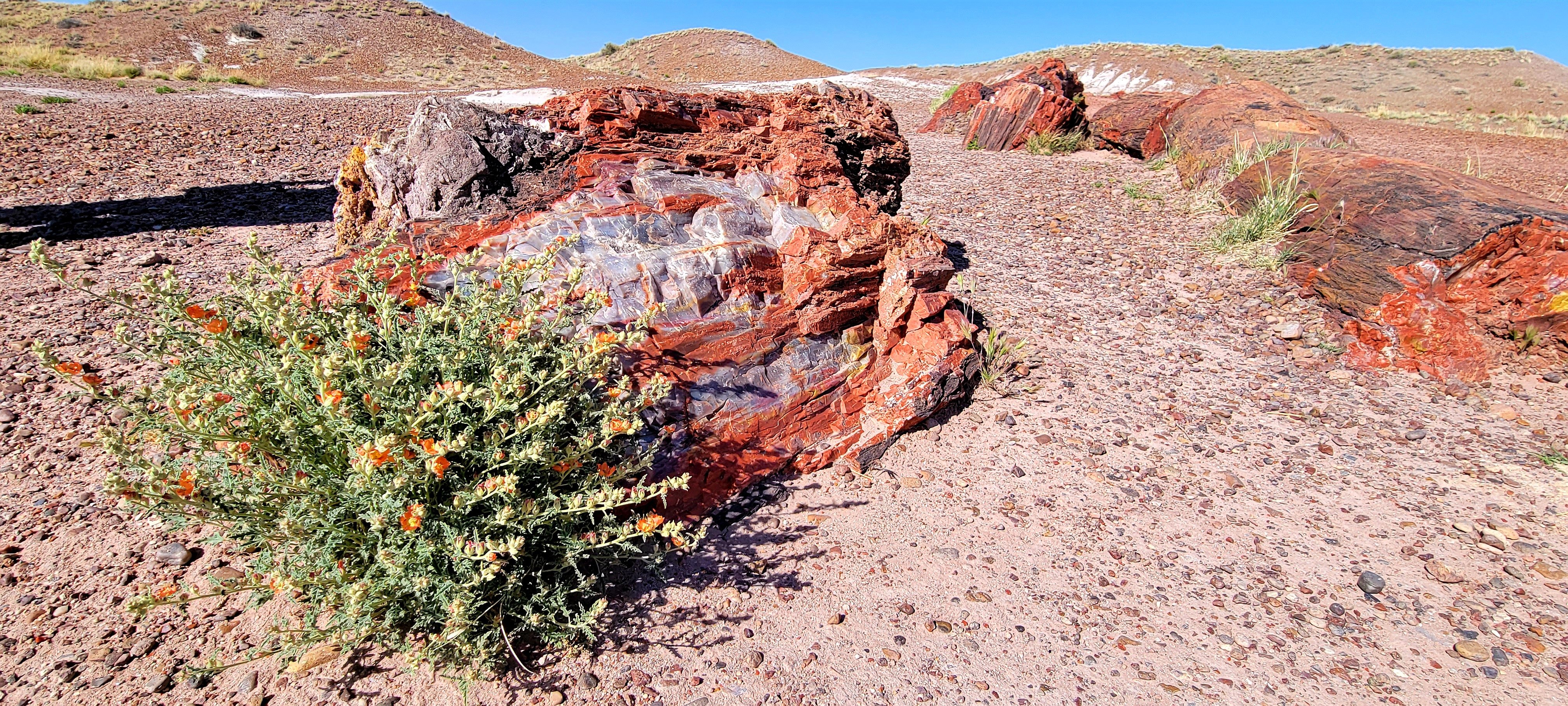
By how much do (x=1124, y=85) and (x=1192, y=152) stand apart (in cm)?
2088

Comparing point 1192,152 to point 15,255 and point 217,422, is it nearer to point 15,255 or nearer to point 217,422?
point 217,422

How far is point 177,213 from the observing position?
5891 mm

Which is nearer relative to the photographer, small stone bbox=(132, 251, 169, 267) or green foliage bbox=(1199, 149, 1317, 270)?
small stone bbox=(132, 251, 169, 267)

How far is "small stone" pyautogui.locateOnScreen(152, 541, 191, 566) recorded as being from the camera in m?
2.42

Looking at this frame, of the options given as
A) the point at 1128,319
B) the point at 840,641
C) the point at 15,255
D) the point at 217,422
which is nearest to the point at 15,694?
the point at 217,422

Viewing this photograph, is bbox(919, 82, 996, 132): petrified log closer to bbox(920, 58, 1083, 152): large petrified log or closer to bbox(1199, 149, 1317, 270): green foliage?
bbox(920, 58, 1083, 152): large petrified log

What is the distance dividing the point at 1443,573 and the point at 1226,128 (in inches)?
262

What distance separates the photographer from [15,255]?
4.80 meters

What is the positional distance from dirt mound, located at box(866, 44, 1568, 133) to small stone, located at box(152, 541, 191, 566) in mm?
22813

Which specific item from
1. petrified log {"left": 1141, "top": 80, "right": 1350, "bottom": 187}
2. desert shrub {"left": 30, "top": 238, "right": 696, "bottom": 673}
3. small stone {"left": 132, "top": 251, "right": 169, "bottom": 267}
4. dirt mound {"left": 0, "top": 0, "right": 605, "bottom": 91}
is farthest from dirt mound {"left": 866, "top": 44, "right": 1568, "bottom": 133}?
desert shrub {"left": 30, "top": 238, "right": 696, "bottom": 673}

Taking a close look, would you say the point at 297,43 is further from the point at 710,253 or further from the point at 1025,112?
the point at 710,253

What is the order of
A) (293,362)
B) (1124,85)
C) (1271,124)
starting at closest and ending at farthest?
1. (293,362)
2. (1271,124)
3. (1124,85)

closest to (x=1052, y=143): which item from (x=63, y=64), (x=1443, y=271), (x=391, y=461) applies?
(x=1443, y=271)

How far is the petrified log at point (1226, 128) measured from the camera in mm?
7223
